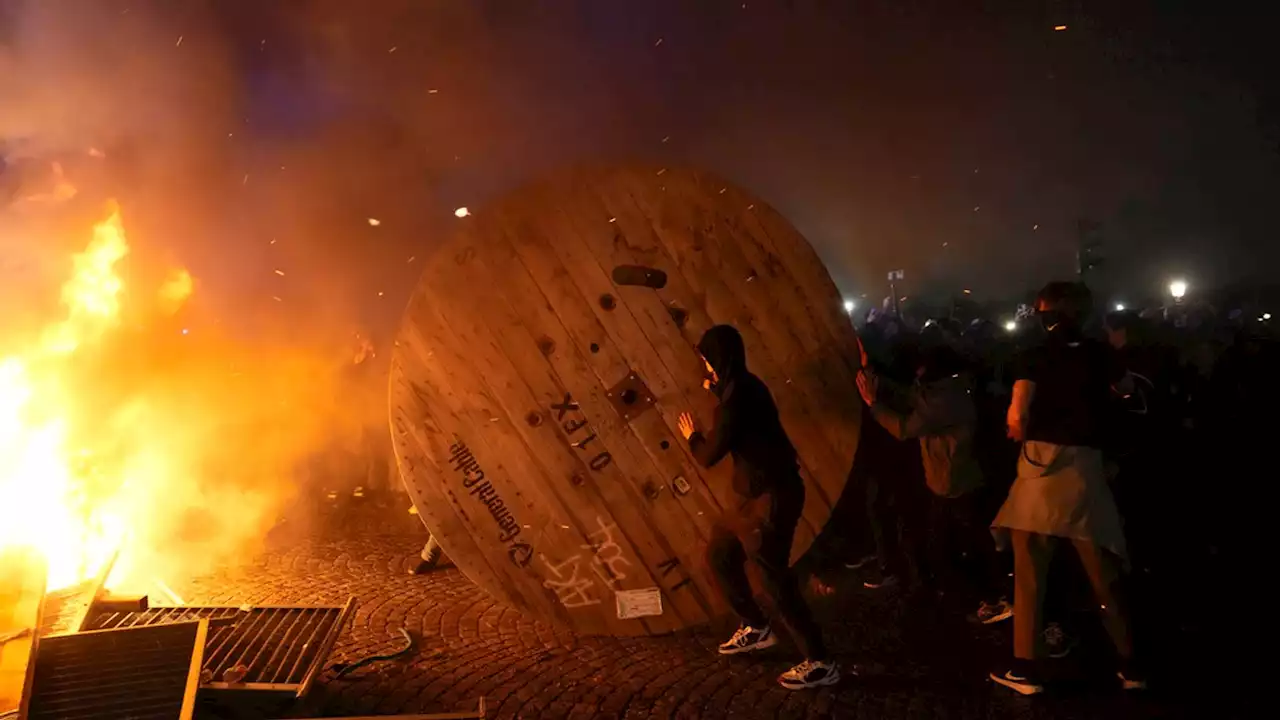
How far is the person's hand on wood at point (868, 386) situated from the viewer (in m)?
4.60

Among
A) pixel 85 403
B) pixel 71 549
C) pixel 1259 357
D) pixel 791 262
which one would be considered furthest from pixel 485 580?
pixel 1259 357

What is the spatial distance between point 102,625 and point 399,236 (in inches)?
207

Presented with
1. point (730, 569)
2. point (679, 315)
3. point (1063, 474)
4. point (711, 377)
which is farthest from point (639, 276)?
point (1063, 474)

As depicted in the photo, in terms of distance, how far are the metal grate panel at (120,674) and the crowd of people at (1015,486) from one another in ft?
8.92

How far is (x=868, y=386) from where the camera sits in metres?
4.62

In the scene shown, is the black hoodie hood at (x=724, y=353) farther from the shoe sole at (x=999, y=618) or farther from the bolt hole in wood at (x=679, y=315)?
the shoe sole at (x=999, y=618)

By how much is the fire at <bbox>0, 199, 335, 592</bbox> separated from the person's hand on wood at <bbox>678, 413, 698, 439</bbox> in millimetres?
3946

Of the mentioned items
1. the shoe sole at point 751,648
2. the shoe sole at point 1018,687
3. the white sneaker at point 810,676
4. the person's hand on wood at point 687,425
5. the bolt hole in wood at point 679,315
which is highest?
the bolt hole in wood at point 679,315

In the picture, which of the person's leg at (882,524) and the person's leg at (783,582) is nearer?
the person's leg at (783,582)

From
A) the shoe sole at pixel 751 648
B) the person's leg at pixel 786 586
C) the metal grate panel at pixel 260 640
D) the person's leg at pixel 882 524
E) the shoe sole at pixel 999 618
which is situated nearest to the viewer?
the metal grate panel at pixel 260 640

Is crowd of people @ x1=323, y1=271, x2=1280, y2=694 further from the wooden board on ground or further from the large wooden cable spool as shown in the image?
the wooden board on ground

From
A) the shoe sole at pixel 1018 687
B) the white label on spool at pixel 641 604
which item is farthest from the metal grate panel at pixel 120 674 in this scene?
the shoe sole at pixel 1018 687

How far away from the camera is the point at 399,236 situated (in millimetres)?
9016

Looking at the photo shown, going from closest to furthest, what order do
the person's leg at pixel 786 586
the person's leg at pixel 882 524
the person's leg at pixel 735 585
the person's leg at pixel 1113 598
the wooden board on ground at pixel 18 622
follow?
1. the wooden board on ground at pixel 18 622
2. the person's leg at pixel 1113 598
3. the person's leg at pixel 786 586
4. the person's leg at pixel 735 585
5. the person's leg at pixel 882 524
